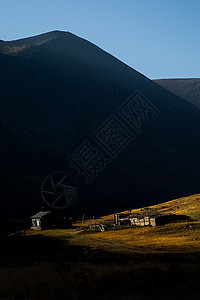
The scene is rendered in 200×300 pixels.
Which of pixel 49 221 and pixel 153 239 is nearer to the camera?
pixel 153 239

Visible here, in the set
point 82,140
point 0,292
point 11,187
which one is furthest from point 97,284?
point 82,140

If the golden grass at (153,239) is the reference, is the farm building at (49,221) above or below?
above

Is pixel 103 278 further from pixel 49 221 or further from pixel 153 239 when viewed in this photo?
pixel 49 221

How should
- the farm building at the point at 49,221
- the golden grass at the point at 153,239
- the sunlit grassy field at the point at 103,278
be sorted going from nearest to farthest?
the sunlit grassy field at the point at 103,278 → the golden grass at the point at 153,239 → the farm building at the point at 49,221

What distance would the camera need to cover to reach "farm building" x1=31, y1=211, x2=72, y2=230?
3231 inches

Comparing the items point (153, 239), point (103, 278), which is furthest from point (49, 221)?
point (103, 278)

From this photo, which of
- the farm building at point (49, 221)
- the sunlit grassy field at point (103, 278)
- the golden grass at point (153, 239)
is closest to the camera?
the sunlit grassy field at point (103, 278)

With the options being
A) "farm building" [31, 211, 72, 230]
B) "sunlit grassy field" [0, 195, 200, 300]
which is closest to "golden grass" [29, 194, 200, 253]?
"sunlit grassy field" [0, 195, 200, 300]

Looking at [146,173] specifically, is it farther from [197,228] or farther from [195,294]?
[195,294]

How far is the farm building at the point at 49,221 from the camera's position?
82062 mm

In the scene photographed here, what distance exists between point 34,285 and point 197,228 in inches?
1590

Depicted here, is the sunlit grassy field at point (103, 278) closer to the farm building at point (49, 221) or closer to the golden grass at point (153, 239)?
the golden grass at point (153, 239)

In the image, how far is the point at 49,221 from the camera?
8288cm

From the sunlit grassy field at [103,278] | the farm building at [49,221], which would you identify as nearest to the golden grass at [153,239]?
the sunlit grassy field at [103,278]
